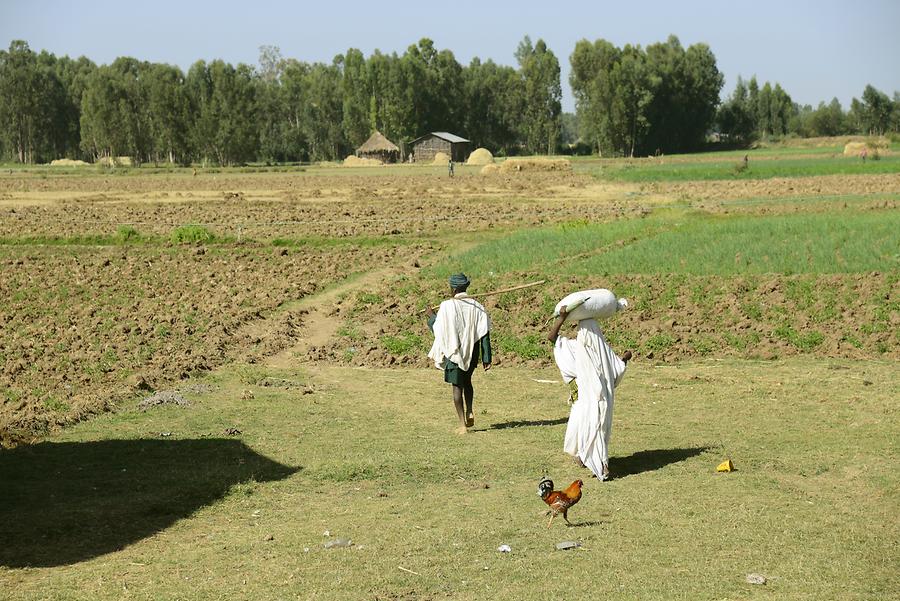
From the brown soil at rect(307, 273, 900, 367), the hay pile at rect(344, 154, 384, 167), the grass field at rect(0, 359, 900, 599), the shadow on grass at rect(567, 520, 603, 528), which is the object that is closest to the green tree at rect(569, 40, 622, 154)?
the hay pile at rect(344, 154, 384, 167)

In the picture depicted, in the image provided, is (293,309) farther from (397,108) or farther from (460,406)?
(397,108)

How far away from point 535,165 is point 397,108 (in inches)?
1508

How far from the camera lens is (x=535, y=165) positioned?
72188 mm

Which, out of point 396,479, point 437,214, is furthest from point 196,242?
point 396,479

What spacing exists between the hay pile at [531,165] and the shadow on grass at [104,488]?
58.3 metres

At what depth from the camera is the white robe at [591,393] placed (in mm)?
10555

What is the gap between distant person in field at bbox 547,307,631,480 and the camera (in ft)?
34.6

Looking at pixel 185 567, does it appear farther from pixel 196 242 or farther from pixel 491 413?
pixel 196 242

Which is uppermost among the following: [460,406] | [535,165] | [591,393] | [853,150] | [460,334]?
[853,150]

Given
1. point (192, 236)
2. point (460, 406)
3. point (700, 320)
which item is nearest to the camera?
point (460, 406)

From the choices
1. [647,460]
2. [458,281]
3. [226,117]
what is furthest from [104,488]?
[226,117]

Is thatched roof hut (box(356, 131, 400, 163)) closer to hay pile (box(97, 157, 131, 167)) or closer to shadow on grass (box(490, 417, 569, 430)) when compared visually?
hay pile (box(97, 157, 131, 167))

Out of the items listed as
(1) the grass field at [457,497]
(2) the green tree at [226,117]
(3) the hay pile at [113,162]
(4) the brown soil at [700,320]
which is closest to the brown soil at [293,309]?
(4) the brown soil at [700,320]

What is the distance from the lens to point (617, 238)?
27.6 meters
